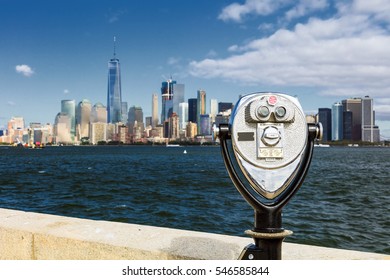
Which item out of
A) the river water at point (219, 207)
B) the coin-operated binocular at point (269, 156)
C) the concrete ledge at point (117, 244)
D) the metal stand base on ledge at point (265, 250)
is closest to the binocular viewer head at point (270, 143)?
the coin-operated binocular at point (269, 156)

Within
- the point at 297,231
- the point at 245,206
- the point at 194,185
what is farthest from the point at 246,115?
the point at 194,185

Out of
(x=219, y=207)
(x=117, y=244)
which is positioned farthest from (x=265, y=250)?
(x=219, y=207)

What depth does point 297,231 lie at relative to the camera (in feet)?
35.9

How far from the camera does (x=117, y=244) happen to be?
2.95 metres

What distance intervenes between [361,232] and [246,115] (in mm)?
9975

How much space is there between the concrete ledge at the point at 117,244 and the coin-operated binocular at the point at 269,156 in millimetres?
497

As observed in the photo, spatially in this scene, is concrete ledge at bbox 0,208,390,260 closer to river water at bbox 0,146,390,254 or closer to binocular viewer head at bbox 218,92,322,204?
binocular viewer head at bbox 218,92,322,204

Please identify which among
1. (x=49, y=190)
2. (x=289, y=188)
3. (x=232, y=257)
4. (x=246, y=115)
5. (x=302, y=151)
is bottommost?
(x=49, y=190)

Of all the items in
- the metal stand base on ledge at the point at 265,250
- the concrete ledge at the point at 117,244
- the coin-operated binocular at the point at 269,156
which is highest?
the coin-operated binocular at the point at 269,156

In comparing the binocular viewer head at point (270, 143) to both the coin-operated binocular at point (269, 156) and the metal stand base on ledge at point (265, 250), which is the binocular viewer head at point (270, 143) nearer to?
the coin-operated binocular at point (269, 156)

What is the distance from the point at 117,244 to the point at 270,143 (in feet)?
4.10

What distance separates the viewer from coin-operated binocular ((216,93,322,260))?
2.41 metres

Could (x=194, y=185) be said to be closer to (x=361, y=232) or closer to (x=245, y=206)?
(x=245, y=206)

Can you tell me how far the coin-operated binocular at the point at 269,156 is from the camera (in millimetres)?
2408
